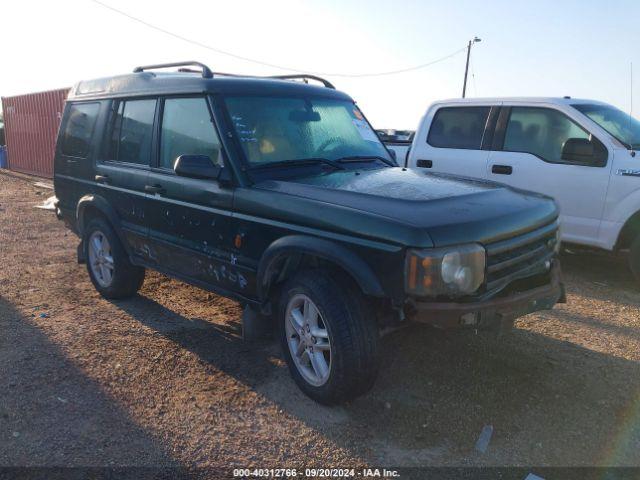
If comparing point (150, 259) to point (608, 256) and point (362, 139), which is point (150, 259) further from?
point (608, 256)

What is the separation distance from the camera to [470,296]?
288cm

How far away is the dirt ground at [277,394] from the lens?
2930 mm

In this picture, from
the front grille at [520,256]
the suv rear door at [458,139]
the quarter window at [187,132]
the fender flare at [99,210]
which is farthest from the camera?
the suv rear door at [458,139]

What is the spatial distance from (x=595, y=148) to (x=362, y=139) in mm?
2878

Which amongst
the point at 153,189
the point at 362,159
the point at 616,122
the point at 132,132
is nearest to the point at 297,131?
the point at 362,159

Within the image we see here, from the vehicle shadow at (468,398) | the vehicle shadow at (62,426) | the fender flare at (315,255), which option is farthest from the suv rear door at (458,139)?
the vehicle shadow at (62,426)

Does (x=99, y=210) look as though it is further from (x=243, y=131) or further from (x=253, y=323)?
(x=253, y=323)

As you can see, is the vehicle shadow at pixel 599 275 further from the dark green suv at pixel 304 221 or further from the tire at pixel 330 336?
the tire at pixel 330 336

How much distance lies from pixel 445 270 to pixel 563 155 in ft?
12.6

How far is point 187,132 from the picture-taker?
4094mm

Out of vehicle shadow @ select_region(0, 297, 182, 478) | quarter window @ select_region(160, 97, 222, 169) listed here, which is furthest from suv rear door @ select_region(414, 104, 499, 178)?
vehicle shadow @ select_region(0, 297, 182, 478)

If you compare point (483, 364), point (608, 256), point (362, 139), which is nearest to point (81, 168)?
point (362, 139)

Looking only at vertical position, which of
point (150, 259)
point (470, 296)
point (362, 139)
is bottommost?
point (150, 259)

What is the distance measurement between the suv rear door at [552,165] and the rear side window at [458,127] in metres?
0.26
